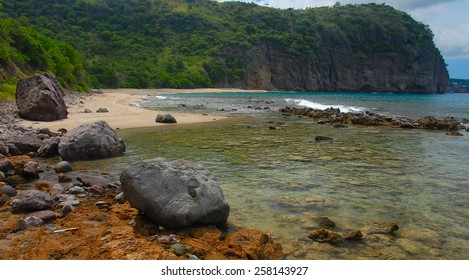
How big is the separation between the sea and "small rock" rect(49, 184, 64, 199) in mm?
2541

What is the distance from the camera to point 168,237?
22.6 ft

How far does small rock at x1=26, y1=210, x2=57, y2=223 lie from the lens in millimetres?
7639

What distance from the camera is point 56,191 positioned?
952 cm

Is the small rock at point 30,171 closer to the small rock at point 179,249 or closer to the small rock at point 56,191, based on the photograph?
the small rock at point 56,191

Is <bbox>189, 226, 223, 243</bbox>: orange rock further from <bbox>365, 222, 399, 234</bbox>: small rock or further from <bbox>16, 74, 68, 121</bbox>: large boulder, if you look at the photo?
<bbox>16, 74, 68, 121</bbox>: large boulder

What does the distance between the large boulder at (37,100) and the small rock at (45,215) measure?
1774cm

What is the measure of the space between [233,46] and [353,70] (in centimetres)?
6583

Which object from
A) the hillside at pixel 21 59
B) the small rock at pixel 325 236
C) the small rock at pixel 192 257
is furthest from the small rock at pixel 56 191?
the hillside at pixel 21 59

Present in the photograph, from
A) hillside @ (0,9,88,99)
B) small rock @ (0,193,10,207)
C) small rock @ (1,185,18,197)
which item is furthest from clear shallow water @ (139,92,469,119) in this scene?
small rock @ (0,193,10,207)

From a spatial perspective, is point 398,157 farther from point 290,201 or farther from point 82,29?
point 82,29

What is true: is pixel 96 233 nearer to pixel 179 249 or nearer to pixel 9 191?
pixel 179 249

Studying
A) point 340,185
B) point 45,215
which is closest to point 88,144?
point 45,215

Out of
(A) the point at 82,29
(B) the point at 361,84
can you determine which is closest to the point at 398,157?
(A) the point at 82,29

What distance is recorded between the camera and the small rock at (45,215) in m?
7.64
